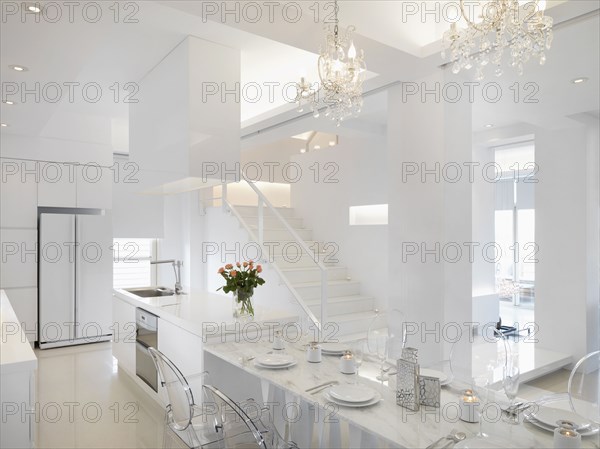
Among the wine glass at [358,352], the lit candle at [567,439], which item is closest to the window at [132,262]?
the wine glass at [358,352]

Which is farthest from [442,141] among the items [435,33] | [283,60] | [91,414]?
[91,414]

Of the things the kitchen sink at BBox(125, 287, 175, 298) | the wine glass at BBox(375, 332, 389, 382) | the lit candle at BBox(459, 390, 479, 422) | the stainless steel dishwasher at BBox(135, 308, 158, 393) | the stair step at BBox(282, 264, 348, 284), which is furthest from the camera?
the stair step at BBox(282, 264, 348, 284)

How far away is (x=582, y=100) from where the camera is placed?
179 inches

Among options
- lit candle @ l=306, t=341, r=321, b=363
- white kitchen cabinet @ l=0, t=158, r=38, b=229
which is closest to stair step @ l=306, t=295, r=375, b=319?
lit candle @ l=306, t=341, r=321, b=363

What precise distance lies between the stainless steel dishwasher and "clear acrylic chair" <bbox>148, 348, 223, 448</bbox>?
4.60 ft

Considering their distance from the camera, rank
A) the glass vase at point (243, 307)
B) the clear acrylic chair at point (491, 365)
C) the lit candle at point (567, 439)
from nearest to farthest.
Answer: the lit candle at point (567, 439) → the clear acrylic chair at point (491, 365) → the glass vase at point (243, 307)

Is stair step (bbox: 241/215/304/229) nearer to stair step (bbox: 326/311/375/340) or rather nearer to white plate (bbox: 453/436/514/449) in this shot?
stair step (bbox: 326/311/375/340)

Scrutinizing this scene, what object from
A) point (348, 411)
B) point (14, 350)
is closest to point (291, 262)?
point (14, 350)

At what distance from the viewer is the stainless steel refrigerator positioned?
18.7 ft

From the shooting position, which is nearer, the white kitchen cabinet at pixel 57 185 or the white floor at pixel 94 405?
the white floor at pixel 94 405

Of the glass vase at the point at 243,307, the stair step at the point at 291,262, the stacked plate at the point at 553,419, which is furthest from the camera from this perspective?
the stair step at the point at 291,262

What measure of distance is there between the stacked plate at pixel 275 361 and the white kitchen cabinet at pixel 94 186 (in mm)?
4558

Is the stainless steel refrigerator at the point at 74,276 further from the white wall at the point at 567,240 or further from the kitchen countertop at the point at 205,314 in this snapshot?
the white wall at the point at 567,240

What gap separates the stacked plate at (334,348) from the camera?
8.55 feet
